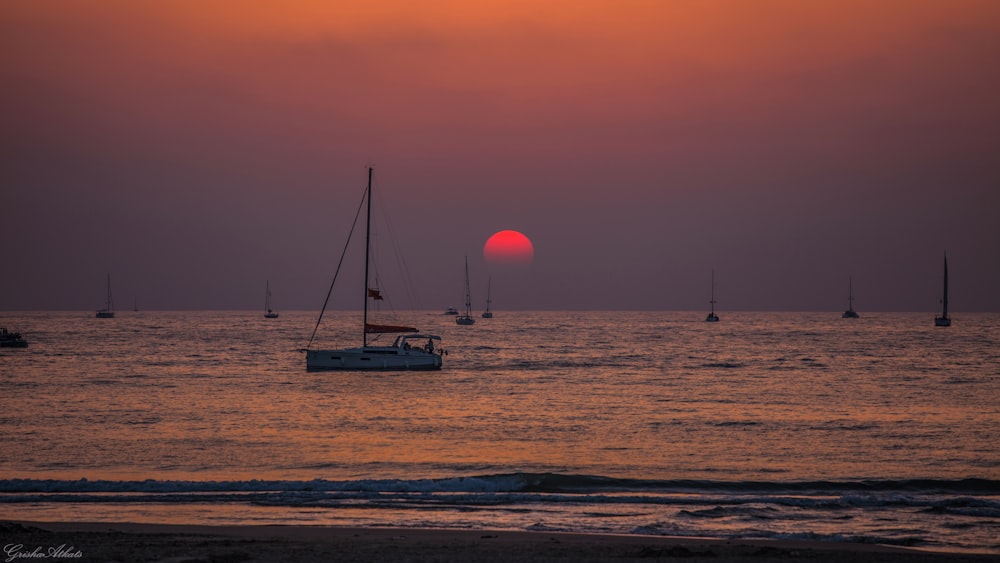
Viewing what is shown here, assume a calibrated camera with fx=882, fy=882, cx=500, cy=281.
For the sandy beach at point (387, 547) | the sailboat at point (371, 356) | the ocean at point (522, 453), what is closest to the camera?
the sandy beach at point (387, 547)

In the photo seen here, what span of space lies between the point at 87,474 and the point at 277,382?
33356mm

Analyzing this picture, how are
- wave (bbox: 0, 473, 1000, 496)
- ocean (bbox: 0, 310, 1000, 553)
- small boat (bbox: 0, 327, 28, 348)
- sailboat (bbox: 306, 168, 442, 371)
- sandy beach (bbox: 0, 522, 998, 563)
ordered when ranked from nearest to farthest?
sandy beach (bbox: 0, 522, 998, 563), ocean (bbox: 0, 310, 1000, 553), wave (bbox: 0, 473, 1000, 496), sailboat (bbox: 306, 168, 442, 371), small boat (bbox: 0, 327, 28, 348)

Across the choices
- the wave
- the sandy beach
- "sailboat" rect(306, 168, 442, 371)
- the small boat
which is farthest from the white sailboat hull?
the small boat

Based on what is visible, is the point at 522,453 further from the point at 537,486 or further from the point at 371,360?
the point at 371,360

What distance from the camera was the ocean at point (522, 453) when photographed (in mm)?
20562

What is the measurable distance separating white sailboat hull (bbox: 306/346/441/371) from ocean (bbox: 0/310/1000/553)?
3.19 metres

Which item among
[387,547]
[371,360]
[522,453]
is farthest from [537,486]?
[371,360]

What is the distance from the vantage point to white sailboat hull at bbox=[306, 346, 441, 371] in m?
65.9

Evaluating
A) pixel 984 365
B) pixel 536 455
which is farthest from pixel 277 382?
pixel 984 365

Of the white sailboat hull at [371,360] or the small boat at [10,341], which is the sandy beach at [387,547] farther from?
the small boat at [10,341]

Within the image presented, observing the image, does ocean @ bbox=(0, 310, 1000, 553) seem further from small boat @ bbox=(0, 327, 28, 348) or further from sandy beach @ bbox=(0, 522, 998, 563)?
small boat @ bbox=(0, 327, 28, 348)

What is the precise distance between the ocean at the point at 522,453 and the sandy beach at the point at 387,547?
1.46 m

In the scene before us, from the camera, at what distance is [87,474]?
25.8 meters

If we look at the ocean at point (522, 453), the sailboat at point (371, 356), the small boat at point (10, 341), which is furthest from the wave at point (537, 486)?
the small boat at point (10, 341)
